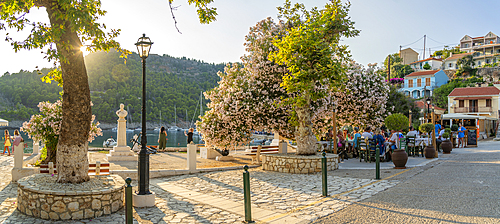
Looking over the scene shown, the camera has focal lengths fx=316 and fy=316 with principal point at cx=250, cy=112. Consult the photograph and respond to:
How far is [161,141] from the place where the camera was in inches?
812

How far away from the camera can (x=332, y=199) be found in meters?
6.71

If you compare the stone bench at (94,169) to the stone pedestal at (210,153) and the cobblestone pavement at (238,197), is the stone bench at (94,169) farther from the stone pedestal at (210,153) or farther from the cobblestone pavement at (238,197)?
the stone pedestal at (210,153)

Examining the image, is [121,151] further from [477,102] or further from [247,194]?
[477,102]

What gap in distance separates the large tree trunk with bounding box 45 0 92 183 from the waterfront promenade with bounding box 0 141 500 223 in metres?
1.07

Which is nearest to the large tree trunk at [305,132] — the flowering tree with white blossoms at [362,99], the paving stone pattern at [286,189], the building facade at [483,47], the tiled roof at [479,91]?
the paving stone pattern at [286,189]

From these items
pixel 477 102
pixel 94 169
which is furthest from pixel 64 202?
pixel 477 102

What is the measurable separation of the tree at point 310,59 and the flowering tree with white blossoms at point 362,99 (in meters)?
4.21

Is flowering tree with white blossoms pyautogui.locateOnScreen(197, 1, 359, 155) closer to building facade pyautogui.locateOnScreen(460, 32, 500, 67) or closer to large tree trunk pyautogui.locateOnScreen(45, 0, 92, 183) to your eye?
large tree trunk pyautogui.locateOnScreen(45, 0, 92, 183)

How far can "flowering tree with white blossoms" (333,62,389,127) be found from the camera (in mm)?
15750

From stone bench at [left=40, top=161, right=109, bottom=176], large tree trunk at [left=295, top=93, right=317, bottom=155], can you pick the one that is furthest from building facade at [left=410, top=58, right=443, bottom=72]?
stone bench at [left=40, top=161, right=109, bottom=176]

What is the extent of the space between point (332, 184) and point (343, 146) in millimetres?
6769

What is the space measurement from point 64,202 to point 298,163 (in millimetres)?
7172

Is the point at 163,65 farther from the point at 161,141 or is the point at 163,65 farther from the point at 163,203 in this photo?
the point at 163,203

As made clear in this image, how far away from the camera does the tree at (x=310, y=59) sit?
10438 mm
